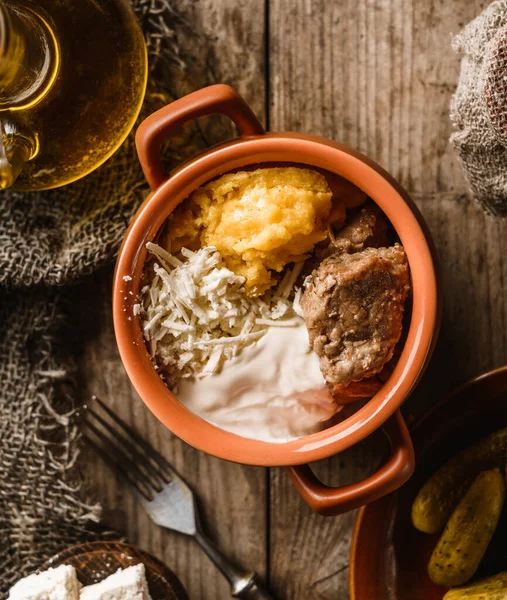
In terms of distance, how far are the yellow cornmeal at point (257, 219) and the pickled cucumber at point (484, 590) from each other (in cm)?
60

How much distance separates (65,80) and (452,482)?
902 millimetres

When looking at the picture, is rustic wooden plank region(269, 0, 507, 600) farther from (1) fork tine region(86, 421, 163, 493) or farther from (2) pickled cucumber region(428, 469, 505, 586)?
(1) fork tine region(86, 421, 163, 493)

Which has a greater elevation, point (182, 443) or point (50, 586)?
point (182, 443)

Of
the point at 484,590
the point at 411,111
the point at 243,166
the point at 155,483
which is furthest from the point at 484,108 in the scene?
the point at 155,483

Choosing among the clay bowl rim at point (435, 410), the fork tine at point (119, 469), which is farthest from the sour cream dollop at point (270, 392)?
the fork tine at point (119, 469)

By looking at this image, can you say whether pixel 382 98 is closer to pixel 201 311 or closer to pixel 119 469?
pixel 201 311

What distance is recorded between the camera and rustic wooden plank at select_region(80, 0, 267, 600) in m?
1.35

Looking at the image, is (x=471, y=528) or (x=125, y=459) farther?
(x=125, y=459)

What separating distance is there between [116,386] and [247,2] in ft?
2.41

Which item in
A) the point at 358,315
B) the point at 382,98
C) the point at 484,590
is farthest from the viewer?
the point at 382,98

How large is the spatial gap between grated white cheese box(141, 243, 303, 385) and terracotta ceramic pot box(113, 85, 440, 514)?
0.10ft

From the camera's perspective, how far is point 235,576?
1394 millimetres

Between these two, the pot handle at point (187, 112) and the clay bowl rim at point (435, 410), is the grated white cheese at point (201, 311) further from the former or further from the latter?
the clay bowl rim at point (435, 410)

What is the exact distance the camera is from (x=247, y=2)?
1.35 meters
